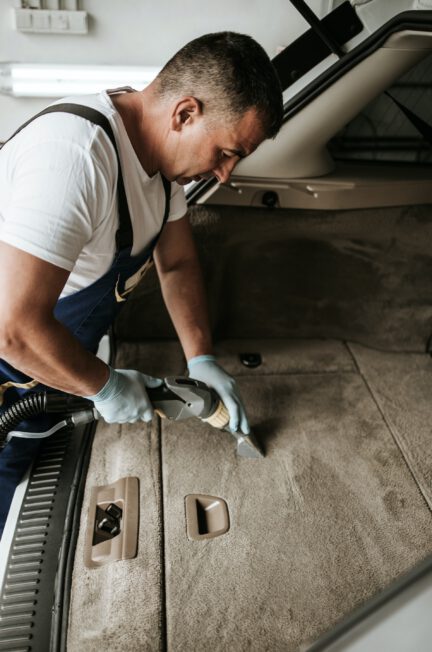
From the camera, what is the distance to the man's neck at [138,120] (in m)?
1.14

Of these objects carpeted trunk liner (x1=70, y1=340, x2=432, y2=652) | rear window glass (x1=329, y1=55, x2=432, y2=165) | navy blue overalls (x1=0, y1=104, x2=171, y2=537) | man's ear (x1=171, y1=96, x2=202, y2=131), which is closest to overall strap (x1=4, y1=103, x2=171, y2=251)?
navy blue overalls (x1=0, y1=104, x2=171, y2=537)

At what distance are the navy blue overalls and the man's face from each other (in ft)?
0.48

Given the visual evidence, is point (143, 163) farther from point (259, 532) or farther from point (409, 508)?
point (409, 508)

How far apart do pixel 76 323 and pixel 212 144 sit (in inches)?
20.6

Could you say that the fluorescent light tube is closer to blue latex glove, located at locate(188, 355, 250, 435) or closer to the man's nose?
the man's nose

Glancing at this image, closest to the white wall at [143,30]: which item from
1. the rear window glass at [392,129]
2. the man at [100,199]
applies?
the rear window glass at [392,129]

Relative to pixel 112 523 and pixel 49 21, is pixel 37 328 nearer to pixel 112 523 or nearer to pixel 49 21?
pixel 112 523

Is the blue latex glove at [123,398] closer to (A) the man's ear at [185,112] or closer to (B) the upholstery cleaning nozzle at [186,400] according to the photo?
(B) the upholstery cleaning nozzle at [186,400]

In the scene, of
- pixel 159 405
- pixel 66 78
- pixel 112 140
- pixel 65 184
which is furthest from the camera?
pixel 66 78

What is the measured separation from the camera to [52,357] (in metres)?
1.07

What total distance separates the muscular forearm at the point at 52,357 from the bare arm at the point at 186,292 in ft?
1.25

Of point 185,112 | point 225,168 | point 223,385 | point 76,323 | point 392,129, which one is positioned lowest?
point 223,385

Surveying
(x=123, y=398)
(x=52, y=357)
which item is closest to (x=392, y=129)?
(x=123, y=398)

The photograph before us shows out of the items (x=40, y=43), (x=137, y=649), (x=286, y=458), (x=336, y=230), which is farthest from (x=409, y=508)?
(x=40, y=43)
